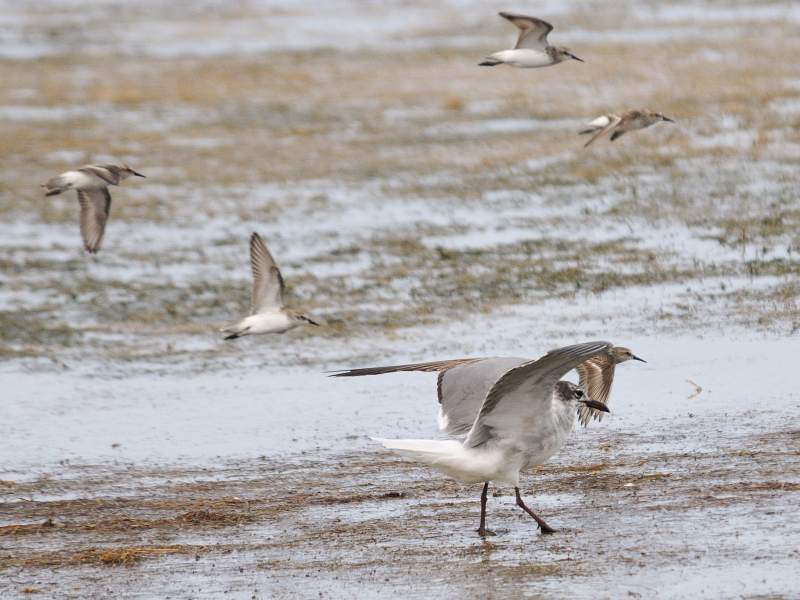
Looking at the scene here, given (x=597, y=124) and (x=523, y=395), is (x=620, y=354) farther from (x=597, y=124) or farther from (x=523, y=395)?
(x=597, y=124)

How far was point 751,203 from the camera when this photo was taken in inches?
557

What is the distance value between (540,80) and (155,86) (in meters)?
6.67

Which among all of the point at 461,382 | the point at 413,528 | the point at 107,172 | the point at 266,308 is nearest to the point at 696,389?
the point at 461,382

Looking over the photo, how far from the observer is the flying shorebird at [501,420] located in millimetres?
6379

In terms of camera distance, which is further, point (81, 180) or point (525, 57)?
point (525, 57)

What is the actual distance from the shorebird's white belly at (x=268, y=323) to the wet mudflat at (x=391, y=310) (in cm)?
37

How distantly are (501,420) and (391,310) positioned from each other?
5.38 meters

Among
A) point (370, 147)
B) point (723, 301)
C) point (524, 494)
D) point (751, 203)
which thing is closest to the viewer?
point (524, 494)

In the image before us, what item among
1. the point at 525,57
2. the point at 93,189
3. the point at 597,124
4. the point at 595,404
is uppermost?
the point at 525,57

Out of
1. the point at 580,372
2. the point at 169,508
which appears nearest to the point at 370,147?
the point at 580,372

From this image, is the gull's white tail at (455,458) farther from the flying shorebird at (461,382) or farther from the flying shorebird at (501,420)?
the flying shorebird at (461,382)

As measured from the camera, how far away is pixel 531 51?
42.6ft

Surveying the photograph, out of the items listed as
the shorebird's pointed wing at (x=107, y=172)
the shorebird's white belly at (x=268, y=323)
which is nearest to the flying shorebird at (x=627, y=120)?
the shorebird's white belly at (x=268, y=323)

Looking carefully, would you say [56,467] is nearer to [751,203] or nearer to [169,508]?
[169,508]
